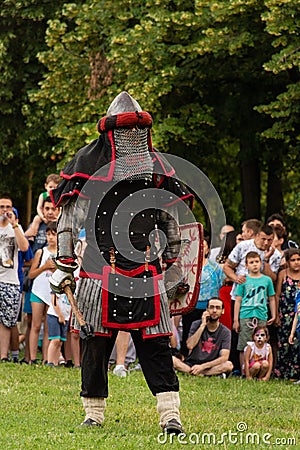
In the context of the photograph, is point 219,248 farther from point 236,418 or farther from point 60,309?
point 236,418

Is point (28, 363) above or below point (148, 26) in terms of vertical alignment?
below

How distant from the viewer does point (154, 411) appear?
8281 millimetres

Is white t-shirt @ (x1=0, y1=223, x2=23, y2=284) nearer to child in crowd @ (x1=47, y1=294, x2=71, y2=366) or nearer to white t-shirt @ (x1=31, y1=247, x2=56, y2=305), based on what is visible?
white t-shirt @ (x1=31, y1=247, x2=56, y2=305)

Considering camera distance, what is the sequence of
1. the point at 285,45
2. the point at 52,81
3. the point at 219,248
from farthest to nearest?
1. the point at 52,81
2. the point at 285,45
3. the point at 219,248

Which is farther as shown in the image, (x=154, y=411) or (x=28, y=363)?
(x=28, y=363)

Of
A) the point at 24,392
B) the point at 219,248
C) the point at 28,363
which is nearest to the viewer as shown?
the point at 24,392

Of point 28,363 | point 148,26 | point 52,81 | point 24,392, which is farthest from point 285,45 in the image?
point 24,392

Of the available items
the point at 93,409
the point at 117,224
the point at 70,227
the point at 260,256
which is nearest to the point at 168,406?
the point at 93,409

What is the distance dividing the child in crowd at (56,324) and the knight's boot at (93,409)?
452 centimetres

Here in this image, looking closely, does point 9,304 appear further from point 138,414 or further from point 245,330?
point 138,414

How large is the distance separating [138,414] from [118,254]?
5.33 feet

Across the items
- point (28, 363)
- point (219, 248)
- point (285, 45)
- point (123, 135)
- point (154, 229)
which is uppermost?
point (285, 45)

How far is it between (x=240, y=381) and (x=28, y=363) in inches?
99.6

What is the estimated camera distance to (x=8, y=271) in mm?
11820
